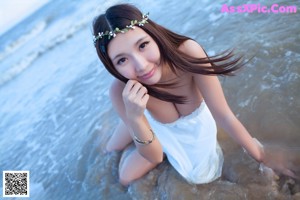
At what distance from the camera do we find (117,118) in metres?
5.04

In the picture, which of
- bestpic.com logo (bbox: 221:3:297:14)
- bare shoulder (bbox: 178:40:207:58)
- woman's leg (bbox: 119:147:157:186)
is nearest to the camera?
bare shoulder (bbox: 178:40:207:58)

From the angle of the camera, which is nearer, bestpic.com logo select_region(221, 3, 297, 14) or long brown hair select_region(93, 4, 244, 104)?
long brown hair select_region(93, 4, 244, 104)

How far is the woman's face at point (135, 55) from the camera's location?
241 cm

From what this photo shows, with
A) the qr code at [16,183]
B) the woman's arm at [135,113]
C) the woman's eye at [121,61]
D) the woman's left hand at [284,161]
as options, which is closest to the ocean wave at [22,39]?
the qr code at [16,183]

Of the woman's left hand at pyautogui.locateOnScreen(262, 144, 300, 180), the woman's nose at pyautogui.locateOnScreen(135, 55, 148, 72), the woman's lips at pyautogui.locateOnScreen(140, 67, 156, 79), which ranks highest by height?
the woman's nose at pyautogui.locateOnScreen(135, 55, 148, 72)

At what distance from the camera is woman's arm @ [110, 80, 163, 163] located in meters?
2.53

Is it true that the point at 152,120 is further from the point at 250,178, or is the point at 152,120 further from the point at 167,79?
the point at 250,178

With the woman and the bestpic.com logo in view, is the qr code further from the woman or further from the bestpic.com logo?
the bestpic.com logo

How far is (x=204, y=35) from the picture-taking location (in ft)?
18.2

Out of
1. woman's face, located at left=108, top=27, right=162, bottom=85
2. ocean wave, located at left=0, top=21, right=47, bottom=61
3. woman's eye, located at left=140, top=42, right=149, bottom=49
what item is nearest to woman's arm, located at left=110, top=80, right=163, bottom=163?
woman's face, located at left=108, top=27, right=162, bottom=85

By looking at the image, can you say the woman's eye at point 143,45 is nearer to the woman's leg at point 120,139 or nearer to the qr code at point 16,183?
the woman's leg at point 120,139

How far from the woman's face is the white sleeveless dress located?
2.20ft

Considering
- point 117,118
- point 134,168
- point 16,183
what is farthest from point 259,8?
point 16,183

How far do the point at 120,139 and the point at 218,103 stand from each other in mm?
1713
